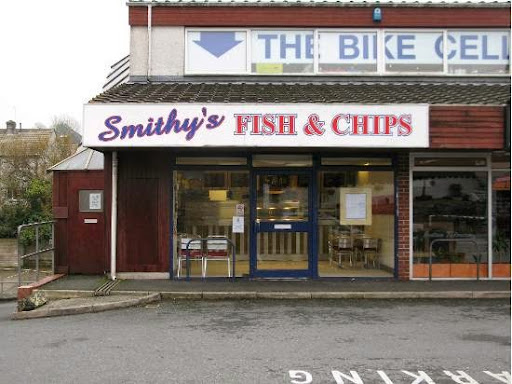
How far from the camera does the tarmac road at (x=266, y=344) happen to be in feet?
19.3

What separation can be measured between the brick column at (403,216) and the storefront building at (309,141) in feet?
0.10

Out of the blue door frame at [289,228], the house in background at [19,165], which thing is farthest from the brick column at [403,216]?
the house in background at [19,165]

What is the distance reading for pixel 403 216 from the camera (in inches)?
459

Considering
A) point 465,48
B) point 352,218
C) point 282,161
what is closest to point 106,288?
point 282,161

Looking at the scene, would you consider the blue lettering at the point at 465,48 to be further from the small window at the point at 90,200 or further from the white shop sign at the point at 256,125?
the small window at the point at 90,200

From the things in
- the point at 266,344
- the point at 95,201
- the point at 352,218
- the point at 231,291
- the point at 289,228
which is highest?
the point at 95,201

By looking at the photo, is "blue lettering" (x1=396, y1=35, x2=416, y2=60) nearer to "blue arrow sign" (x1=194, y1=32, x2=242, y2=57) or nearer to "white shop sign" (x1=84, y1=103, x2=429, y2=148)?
"white shop sign" (x1=84, y1=103, x2=429, y2=148)

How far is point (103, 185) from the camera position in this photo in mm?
12070

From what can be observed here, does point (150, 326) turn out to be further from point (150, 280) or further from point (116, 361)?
point (150, 280)

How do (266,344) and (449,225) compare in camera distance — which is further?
(449,225)

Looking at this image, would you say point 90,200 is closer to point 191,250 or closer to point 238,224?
point 191,250

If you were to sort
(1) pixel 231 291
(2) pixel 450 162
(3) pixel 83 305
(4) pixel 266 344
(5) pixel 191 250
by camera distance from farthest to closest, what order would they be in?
1. (5) pixel 191 250
2. (2) pixel 450 162
3. (1) pixel 231 291
4. (3) pixel 83 305
5. (4) pixel 266 344

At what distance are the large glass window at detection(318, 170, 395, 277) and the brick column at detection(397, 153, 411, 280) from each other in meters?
0.16

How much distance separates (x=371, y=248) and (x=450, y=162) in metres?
2.33
